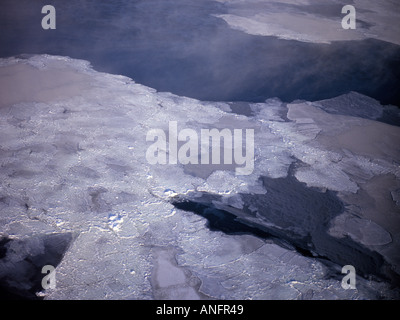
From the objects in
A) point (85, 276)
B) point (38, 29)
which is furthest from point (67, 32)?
point (85, 276)

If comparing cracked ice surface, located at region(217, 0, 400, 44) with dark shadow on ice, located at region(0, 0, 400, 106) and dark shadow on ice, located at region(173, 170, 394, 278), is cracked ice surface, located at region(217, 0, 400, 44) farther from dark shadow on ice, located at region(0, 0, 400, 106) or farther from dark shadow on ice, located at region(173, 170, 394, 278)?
dark shadow on ice, located at region(173, 170, 394, 278)

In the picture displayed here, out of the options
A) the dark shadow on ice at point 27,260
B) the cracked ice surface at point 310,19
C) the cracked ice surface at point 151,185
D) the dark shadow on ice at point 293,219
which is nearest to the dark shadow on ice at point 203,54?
the cracked ice surface at point 310,19

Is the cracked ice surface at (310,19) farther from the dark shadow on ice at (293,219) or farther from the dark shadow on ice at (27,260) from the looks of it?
the dark shadow on ice at (27,260)

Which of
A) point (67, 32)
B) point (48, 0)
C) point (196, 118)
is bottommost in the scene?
point (196, 118)
